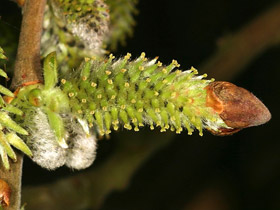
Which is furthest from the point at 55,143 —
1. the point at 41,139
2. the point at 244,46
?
the point at 244,46

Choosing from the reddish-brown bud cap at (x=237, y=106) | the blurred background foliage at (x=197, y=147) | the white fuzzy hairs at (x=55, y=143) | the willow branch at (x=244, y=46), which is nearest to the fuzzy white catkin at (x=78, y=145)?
the white fuzzy hairs at (x=55, y=143)

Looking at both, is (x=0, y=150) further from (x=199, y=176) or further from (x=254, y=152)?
(x=254, y=152)

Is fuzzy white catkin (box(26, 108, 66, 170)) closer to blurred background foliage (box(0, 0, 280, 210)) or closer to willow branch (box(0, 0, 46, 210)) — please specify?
willow branch (box(0, 0, 46, 210))

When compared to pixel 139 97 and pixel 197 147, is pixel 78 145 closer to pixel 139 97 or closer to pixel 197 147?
pixel 139 97

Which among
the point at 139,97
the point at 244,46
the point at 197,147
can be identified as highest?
the point at 244,46

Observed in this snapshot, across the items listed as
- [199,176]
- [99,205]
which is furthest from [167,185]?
[99,205]

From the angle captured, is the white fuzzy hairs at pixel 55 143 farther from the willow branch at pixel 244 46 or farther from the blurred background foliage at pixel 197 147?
the willow branch at pixel 244 46
